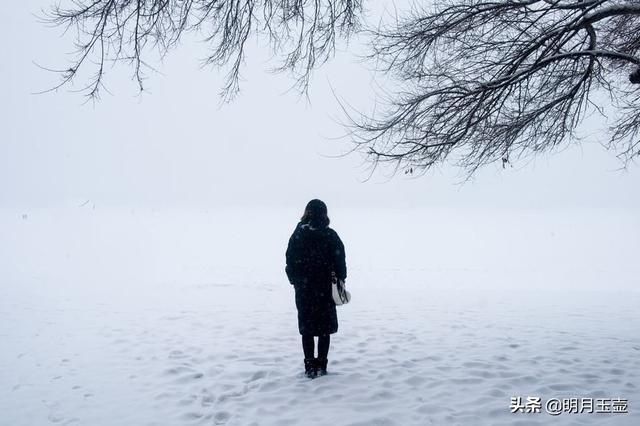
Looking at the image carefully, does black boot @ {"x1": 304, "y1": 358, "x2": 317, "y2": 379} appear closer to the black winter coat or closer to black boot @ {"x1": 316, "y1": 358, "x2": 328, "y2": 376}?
black boot @ {"x1": 316, "y1": 358, "x2": 328, "y2": 376}

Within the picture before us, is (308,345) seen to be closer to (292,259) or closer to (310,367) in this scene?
(310,367)

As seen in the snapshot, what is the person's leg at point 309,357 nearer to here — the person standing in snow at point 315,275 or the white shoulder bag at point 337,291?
the person standing in snow at point 315,275

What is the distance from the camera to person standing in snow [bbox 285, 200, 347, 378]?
5.04 m

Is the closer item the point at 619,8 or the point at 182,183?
the point at 619,8

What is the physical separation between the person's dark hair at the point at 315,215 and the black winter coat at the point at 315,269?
6 centimetres

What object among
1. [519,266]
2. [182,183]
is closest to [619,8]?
[519,266]

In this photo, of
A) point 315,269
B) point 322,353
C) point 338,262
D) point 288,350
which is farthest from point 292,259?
point 288,350

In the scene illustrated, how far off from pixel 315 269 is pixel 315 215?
1.93 ft

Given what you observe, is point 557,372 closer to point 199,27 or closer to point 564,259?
point 199,27

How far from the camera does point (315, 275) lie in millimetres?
5098

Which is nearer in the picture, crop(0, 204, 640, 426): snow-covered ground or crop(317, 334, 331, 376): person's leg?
crop(0, 204, 640, 426): snow-covered ground

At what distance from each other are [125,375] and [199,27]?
3.70m

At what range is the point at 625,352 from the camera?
590cm

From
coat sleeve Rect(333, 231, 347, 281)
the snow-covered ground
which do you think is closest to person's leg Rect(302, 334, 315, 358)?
the snow-covered ground
